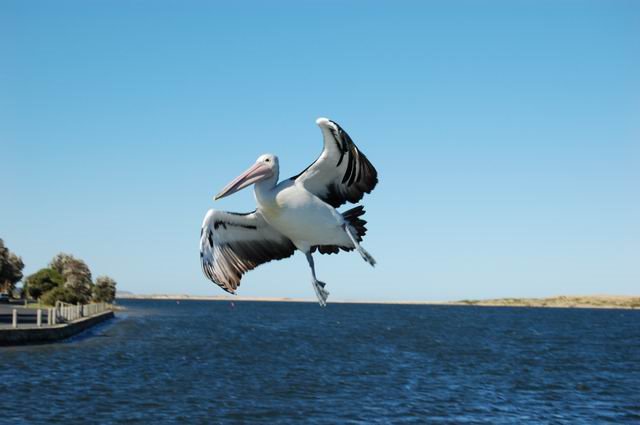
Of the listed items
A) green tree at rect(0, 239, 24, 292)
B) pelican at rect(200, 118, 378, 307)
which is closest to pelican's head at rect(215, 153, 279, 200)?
pelican at rect(200, 118, 378, 307)

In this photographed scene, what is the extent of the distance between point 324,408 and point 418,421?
604 cm

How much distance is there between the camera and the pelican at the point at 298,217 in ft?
14.0

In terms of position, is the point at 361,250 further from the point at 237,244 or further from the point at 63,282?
the point at 63,282

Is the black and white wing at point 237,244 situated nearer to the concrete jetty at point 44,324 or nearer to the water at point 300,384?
the water at point 300,384

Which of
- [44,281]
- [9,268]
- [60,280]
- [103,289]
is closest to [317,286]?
[60,280]

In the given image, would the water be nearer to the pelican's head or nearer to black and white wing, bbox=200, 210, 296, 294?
black and white wing, bbox=200, 210, 296, 294

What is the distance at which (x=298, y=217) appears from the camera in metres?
4.24

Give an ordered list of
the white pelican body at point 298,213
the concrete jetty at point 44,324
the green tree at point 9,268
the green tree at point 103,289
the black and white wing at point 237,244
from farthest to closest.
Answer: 1. the green tree at point 103,289
2. the green tree at point 9,268
3. the concrete jetty at point 44,324
4. the black and white wing at point 237,244
5. the white pelican body at point 298,213

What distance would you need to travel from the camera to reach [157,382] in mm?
51844

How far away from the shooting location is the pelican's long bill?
13.0ft

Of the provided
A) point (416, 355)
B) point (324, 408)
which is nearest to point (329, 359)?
point (416, 355)

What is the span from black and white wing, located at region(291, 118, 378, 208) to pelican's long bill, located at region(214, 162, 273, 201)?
477 millimetres

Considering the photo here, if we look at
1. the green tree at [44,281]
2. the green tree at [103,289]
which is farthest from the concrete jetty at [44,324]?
the green tree at [103,289]

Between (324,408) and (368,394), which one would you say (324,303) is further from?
(368,394)
